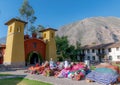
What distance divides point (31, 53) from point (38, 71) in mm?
18651

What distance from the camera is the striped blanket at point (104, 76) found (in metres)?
Answer: 14.4

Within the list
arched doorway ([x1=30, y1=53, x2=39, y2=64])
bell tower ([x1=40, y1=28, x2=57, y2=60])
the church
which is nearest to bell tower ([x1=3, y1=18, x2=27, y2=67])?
the church

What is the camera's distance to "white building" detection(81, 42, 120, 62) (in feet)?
182

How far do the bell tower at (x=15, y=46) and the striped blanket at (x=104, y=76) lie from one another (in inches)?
899

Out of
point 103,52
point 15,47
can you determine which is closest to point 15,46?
point 15,47

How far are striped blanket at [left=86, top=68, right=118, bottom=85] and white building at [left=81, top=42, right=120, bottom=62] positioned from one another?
1623 inches

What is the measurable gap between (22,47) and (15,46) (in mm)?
1684

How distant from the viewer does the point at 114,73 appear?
14867mm

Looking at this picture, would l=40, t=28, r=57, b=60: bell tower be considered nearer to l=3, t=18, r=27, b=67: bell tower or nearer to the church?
the church

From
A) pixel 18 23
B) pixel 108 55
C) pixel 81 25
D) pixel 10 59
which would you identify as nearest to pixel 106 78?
pixel 10 59

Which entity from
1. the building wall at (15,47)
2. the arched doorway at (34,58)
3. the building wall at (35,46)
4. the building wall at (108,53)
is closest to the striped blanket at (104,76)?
the building wall at (15,47)

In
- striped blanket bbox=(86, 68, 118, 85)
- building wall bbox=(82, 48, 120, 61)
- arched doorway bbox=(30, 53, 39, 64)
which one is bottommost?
striped blanket bbox=(86, 68, 118, 85)

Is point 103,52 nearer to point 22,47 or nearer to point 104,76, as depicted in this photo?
point 22,47

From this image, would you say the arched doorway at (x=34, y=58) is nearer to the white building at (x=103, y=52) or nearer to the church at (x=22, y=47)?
the church at (x=22, y=47)
